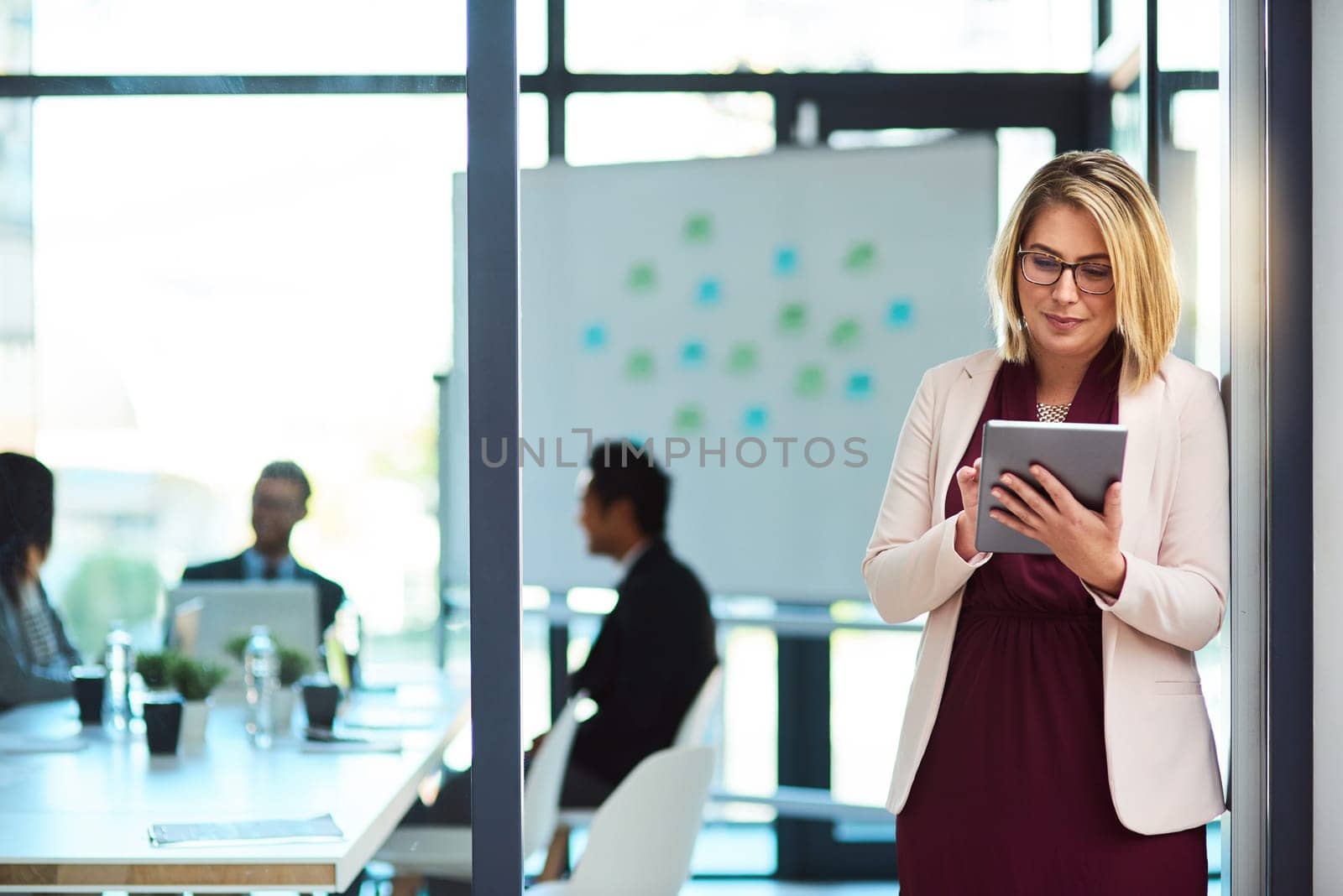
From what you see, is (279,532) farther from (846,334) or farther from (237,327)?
(846,334)

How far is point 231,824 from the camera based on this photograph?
2.13m

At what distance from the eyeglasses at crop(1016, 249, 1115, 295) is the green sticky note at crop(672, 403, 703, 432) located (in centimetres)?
232

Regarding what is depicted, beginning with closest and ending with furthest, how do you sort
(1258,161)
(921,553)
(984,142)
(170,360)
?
(921,553)
(1258,161)
(170,360)
(984,142)

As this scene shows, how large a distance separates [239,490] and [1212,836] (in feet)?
5.87

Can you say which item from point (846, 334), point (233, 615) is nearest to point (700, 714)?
point (233, 615)

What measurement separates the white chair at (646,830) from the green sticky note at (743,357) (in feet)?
5.63

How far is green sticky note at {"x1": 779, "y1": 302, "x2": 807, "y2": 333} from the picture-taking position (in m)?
4.02

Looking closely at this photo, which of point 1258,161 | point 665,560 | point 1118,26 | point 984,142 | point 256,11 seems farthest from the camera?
point 984,142

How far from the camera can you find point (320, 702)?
2713 mm

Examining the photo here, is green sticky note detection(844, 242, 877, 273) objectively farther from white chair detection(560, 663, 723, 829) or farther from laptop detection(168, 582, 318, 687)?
laptop detection(168, 582, 318, 687)

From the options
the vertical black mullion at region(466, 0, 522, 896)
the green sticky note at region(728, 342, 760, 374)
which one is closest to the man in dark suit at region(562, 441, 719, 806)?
the green sticky note at region(728, 342, 760, 374)

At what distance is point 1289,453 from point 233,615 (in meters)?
1.93

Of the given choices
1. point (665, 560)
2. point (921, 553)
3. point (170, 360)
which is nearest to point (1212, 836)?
point (921, 553)

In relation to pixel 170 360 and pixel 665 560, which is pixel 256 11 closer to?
pixel 170 360
